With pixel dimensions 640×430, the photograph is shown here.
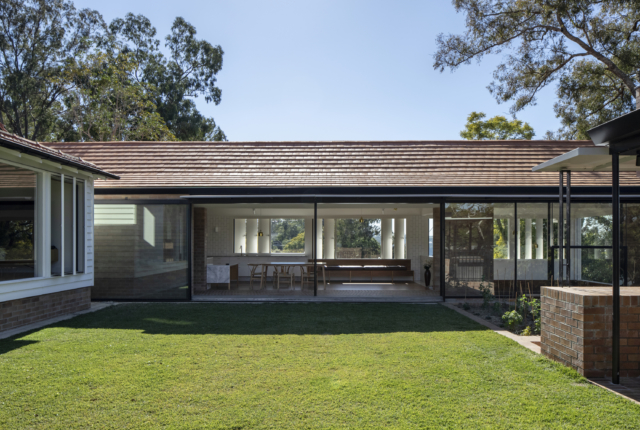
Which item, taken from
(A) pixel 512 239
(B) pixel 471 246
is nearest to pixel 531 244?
(A) pixel 512 239

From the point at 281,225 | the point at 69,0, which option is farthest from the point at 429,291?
the point at 69,0

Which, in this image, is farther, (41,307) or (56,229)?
(56,229)

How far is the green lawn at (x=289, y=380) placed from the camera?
3.86 meters

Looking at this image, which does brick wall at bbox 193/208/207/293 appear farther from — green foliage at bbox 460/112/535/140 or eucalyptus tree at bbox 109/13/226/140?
green foliage at bbox 460/112/535/140

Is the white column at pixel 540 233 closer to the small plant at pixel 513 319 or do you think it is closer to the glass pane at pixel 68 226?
the small plant at pixel 513 319

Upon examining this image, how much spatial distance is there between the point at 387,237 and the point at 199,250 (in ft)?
23.4

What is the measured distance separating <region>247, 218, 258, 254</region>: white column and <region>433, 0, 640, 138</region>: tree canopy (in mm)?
10094

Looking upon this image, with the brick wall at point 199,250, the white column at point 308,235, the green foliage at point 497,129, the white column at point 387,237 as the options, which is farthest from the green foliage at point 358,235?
the green foliage at point 497,129

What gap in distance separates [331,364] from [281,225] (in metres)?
11.8

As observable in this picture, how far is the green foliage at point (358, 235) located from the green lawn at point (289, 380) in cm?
915

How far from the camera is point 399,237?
16.4 meters

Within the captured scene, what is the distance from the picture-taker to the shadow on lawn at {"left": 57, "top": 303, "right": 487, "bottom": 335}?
24.3 feet

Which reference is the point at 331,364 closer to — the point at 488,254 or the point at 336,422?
the point at 336,422

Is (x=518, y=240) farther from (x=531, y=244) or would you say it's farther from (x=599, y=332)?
(x=599, y=332)
